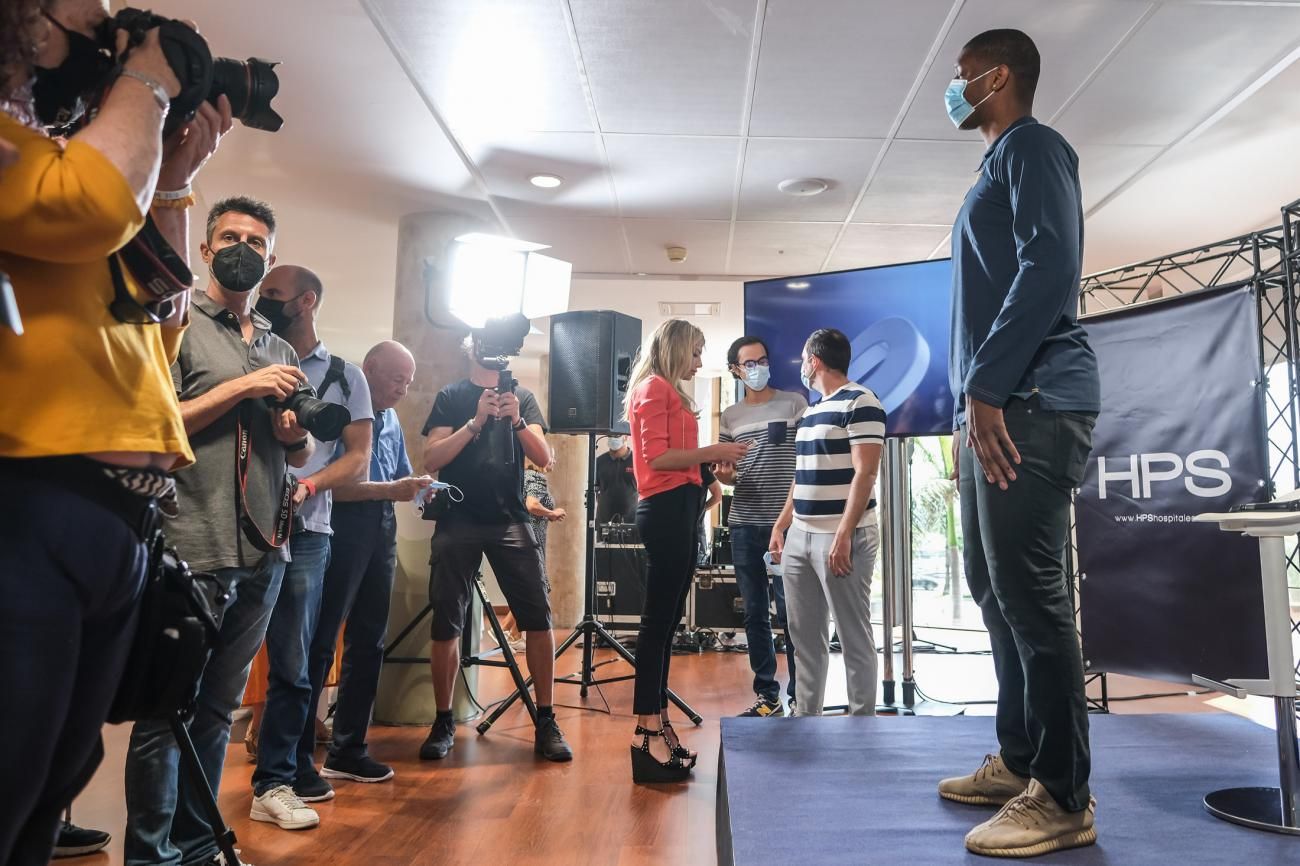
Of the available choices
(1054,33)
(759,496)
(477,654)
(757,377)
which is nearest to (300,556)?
(477,654)

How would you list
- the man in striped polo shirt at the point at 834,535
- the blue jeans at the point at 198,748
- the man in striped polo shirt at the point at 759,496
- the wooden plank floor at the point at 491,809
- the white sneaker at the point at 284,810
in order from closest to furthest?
the blue jeans at the point at 198,748, the wooden plank floor at the point at 491,809, the white sneaker at the point at 284,810, the man in striped polo shirt at the point at 834,535, the man in striped polo shirt at the point at 759,496

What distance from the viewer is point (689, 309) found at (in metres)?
7.32

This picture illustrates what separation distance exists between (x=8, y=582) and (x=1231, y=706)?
468cm

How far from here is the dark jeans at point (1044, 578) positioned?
1.44 m

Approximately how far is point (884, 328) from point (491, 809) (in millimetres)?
2441

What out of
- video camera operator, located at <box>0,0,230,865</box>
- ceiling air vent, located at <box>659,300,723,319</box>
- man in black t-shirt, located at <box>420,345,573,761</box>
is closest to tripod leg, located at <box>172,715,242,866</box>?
video camera operator, located at <box>0,0,230,865</box>

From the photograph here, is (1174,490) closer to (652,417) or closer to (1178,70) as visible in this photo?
(1178,70)

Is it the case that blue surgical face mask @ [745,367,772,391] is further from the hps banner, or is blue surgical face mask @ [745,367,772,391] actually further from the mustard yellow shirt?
the mustard yellow shirt

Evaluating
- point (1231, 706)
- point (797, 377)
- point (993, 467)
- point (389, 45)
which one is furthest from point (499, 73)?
point (1231, 706)

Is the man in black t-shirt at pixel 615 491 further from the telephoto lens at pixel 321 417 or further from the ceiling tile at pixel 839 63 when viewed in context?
the telephoto lens at pixel 321 417

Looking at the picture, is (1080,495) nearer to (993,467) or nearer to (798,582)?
(798,582)

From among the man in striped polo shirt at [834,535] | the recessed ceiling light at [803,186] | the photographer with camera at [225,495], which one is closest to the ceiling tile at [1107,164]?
the recessed ceiling light at [803,186]

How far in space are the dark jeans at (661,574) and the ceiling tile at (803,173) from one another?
223cm

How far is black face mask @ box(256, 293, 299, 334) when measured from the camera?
2309 millimetres
